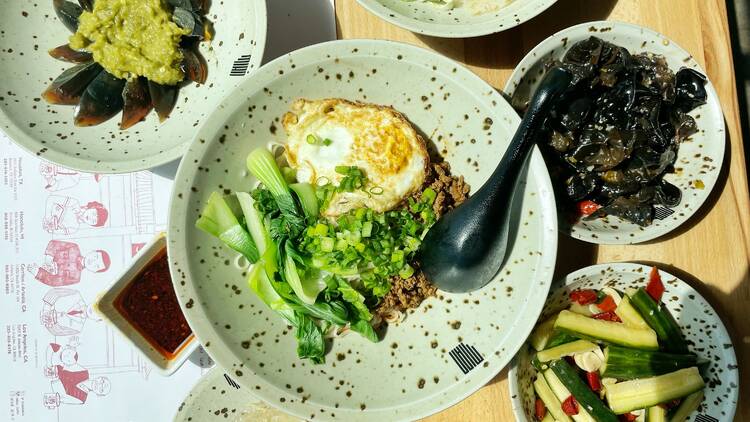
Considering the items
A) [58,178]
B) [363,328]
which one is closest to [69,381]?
[58,178]

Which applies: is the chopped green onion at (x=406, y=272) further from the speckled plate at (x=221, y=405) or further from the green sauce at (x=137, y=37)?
the green sauce at (x=137, y=37)

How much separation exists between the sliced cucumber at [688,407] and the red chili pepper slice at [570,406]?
0.38m

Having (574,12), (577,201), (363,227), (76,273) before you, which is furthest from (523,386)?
(76,273)

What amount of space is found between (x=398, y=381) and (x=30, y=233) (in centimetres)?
180

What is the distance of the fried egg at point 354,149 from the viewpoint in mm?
2023

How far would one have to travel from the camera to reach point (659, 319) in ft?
7.10

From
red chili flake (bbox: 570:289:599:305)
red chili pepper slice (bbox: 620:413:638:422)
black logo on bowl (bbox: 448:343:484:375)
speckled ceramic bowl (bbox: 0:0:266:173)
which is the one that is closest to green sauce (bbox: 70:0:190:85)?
speckled ceramic bowl (bbox: 0:0:266:173)

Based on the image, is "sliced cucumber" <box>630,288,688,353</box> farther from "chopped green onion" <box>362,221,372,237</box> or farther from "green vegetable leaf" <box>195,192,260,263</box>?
"green vegetable leaf" <box>195,192,260,263</box>

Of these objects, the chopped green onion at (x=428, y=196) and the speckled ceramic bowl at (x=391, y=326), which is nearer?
the speckled ceramic bowl at (x=391, y=326)

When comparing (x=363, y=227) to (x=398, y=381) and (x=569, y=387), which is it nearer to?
(x=398, y=381)

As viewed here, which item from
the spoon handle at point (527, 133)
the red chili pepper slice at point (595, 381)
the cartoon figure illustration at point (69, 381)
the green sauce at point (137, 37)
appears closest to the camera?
the spoon handle at point (527, 133)

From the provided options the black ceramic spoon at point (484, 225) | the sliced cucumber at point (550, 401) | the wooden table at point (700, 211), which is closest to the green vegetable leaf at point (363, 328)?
the black ceramic spoon at point (484, 225)

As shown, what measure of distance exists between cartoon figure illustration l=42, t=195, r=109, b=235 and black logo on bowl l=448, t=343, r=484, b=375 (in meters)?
1.67

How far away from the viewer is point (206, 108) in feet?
7.00
